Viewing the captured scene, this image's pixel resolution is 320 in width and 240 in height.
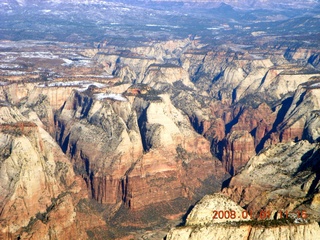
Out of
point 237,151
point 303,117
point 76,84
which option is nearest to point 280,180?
point 237,151

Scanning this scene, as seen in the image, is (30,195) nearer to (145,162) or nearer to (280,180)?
(145,162)

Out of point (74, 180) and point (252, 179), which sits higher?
point (252, 179)

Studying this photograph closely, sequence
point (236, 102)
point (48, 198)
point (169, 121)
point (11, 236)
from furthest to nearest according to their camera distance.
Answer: point (236, 102) → point (169, 121) → point (48, 198) → point (11, 236)

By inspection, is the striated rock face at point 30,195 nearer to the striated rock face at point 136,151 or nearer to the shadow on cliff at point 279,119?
A: the striated rock face at point 136,151

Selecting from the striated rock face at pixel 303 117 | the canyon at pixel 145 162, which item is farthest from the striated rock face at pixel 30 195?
the striated rock face at pixel 303 117

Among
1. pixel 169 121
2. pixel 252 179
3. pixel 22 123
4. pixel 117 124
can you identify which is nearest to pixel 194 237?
pixel 252 179

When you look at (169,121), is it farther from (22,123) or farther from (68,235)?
(68,235)

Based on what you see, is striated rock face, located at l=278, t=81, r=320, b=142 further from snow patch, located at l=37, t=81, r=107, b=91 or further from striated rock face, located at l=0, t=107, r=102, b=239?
striated rock face, located at l=0, t=107, r=102, b=239
